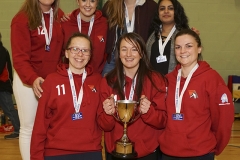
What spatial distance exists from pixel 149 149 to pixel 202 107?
0.51 m

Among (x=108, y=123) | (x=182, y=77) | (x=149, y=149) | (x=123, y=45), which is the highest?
(x=123, y=45)

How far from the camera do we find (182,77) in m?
3.11

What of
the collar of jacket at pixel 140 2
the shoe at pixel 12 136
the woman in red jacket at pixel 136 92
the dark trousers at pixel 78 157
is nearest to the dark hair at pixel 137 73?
the woman in red jacket at pixel 136 92

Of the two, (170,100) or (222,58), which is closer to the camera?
(170,100)

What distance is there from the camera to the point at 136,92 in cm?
311

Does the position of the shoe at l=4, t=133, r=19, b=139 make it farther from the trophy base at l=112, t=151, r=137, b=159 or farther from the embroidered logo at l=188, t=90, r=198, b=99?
the embroidered logo at l=188, t=90, r=198, b=99

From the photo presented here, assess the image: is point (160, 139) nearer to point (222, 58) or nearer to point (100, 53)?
point (100, 53)

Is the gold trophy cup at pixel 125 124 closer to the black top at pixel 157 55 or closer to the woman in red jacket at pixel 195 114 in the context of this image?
the woman in red jacket at pixel 195 114

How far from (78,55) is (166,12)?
3.42 ft

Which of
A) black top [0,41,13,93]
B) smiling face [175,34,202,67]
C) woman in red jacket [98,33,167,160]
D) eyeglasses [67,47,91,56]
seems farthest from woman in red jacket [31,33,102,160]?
black top [0,41,13,93]

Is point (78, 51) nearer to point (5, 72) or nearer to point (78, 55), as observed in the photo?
point (78, 55)

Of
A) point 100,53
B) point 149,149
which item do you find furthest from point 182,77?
point 100,53

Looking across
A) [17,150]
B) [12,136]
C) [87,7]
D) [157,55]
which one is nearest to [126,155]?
[157,55]

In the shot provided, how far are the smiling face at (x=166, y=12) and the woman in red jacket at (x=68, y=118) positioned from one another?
906mm
